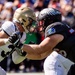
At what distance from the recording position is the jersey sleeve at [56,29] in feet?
19.3

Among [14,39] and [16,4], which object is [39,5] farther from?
[14,39]

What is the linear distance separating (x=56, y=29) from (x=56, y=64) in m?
0.49

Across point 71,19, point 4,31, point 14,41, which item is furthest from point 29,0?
point 14,41

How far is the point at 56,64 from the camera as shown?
5.98 meters

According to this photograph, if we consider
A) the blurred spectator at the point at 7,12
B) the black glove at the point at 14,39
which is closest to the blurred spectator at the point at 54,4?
the blurred spectator at the point at 7,12

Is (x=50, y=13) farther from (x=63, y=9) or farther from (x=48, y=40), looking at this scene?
(x=63, y=9)

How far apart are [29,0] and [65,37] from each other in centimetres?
643

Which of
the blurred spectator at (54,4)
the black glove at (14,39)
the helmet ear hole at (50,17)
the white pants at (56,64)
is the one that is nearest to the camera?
the black glove at (14,39)

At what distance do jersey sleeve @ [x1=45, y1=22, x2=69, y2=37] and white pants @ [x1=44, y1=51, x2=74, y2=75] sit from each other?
1.01ft

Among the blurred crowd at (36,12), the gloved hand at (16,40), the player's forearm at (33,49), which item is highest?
the gloved hand at (16,40)

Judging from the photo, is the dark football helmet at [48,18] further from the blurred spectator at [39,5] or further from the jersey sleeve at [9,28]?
the blurred spectator at [39,5]

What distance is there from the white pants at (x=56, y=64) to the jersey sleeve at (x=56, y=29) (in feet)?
1.01

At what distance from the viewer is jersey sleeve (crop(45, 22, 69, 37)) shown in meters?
5.88

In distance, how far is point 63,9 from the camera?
11.8 m
